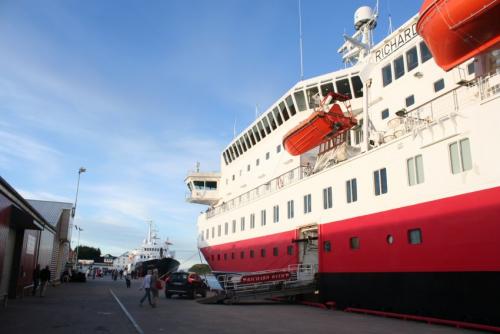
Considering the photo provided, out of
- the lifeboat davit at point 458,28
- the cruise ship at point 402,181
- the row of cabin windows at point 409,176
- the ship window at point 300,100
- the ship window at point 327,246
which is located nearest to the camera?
the lifeboat davit at point 458,28

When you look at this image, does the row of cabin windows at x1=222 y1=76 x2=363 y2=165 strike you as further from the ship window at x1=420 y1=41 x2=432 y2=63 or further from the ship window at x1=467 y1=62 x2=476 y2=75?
the ship window at x1=467 y1=62 x2=476 y2=75

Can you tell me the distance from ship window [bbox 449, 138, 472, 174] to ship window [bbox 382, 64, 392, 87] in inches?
276

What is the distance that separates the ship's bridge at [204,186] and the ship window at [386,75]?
75.9 feet

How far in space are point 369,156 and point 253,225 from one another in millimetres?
11673

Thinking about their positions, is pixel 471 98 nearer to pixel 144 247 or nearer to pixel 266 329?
pixel 266 329

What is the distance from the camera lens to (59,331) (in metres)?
9.56

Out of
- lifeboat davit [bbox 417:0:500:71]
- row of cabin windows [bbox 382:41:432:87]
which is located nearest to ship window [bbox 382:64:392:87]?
row of cabin windows [bbox 382:41:432:87]

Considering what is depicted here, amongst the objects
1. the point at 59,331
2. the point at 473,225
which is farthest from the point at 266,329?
the point at 473,225

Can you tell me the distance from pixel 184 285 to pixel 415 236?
13.0 metres

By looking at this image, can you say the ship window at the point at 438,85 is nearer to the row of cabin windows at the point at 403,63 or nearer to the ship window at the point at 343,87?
the row of cabin windows at the point at 403,63

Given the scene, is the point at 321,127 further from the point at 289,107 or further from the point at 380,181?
the point at 289,107

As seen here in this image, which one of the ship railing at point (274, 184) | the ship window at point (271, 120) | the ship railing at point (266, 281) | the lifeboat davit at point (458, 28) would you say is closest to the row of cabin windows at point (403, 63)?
the lifeboat davit at point (458, 28)

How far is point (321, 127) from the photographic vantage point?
20.2 m

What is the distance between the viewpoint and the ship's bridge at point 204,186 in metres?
39.7
